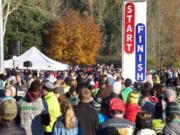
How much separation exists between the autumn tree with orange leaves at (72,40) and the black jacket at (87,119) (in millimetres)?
51455

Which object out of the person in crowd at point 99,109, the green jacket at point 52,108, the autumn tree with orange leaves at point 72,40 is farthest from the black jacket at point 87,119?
the autumn tree with orange leaves at point 72,40

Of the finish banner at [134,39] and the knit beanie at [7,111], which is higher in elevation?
the finish banner at [134,39]

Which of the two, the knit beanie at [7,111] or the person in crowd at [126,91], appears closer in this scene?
the knit beanie at [7,111]

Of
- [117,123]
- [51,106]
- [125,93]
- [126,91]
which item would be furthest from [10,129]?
[126,91]

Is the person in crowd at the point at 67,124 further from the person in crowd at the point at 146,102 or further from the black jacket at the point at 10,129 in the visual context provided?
the person in crowd at the point at 146,102

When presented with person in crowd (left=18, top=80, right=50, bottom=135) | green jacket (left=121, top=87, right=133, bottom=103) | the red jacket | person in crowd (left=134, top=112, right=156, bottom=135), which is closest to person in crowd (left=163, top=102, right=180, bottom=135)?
person in crowd (left=134, top=112, right=156, bottom=135)

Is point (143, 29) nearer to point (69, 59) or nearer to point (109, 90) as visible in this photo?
point (109, 90)

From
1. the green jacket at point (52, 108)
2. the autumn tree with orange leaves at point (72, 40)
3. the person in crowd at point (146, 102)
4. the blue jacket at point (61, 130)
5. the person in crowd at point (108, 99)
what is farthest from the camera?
the autumn tree with orange leaves at point (72, 40)

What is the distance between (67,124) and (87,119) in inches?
37.3

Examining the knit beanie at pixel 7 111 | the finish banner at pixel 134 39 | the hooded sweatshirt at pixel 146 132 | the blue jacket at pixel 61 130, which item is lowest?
the blue jacket at pixel 61 130

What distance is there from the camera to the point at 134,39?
69.8 feet

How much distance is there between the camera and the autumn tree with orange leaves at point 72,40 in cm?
6194

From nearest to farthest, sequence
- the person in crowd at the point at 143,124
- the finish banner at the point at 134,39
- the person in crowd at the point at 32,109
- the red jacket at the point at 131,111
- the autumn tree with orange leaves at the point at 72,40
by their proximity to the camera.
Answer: the person in crowd at the point at 143,124 < the person in crowd at the point at 32,109 < the red jacket at the point at 131,111 < the finish banner at the point at 134,39 < the autumn tree with orange leaves at the point at 72,40

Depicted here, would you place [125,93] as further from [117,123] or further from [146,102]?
[117,123]
